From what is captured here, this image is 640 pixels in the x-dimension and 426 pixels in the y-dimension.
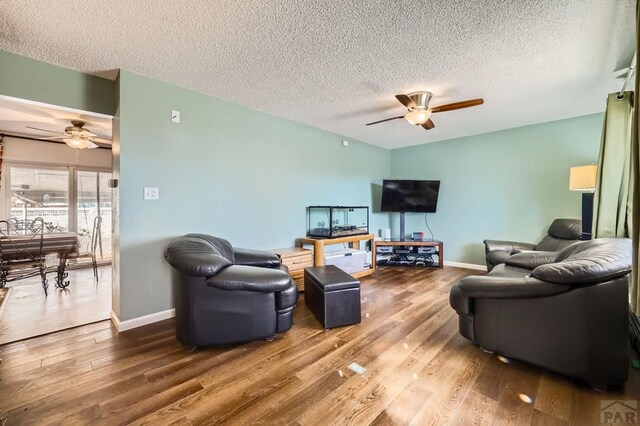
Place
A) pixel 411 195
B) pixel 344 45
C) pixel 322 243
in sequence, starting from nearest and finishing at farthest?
pixel 344 45, pixel 322 243, pixel 411 195

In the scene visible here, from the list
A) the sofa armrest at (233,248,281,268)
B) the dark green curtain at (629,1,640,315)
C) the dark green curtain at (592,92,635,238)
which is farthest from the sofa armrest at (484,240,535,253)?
the sofa armrest at (233,248,281,268)

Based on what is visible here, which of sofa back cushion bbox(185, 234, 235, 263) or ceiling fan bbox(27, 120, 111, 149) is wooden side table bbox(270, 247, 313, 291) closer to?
sofa back cushion bbox(185, 234, 235, 263)

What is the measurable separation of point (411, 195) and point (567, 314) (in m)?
Answer: 3.61

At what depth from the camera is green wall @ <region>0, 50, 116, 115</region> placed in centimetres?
221

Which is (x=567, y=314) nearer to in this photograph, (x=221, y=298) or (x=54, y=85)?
(x=221, y=298)

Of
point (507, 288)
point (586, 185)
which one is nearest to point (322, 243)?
point (507, 288)

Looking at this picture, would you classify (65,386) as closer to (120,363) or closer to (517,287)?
(120,363)

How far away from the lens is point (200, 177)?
301 centimetres

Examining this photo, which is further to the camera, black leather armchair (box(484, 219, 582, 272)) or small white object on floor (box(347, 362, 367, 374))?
black leather armchair (box(484, 219, 582, 272))

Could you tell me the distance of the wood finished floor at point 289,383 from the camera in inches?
56.7

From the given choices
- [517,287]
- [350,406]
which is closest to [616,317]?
[517,287]

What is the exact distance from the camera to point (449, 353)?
2062 mm

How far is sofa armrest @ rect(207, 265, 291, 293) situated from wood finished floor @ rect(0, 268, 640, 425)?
52 centimetres

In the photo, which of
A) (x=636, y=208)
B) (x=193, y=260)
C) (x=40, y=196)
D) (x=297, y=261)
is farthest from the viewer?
(x=40, y=196)
